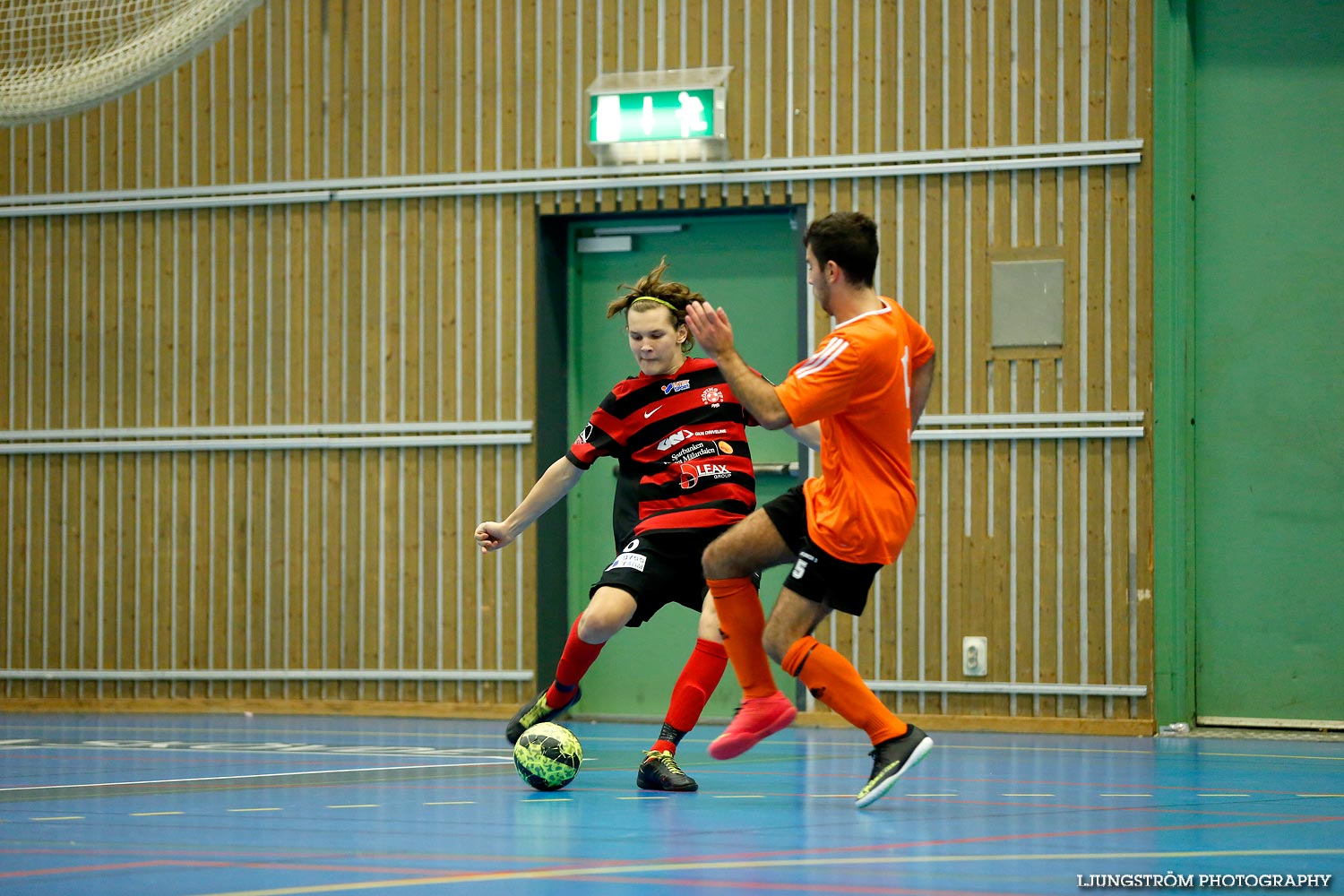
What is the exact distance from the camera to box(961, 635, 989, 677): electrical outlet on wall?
9.21m

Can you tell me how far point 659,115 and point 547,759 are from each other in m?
5.54

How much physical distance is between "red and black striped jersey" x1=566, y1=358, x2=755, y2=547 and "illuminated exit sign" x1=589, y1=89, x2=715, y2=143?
4158 millimetres

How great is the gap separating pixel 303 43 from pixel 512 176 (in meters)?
1.83

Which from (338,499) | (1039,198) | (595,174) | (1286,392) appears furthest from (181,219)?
(1286,392)

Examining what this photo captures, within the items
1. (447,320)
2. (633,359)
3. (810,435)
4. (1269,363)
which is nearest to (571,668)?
(810,435)

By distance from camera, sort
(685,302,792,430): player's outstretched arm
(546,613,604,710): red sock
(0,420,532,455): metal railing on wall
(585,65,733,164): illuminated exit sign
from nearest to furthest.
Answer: (685,302,792,430): player's outstretched arm
(546,613,604,710): red sock
(585,65,733,164): illuminated exit sign
(0,420,532,455): metal railing on wall

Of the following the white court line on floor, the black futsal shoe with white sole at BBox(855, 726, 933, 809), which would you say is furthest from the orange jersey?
the white court line on floor

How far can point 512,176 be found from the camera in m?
10.2

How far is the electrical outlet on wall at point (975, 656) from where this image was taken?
9.21 metres

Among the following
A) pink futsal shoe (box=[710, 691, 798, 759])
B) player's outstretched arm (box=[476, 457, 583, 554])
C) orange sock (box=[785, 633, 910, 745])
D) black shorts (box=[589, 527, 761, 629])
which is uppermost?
player's outstretched arm (box=[476, 457, 583, 554])

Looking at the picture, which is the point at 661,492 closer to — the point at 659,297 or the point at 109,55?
the point at 659,297

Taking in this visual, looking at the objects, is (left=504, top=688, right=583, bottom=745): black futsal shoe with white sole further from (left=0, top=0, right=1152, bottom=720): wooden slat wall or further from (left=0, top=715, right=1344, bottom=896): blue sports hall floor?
(left=0, top=0, right=1152, bottom=720): wooden slat wall

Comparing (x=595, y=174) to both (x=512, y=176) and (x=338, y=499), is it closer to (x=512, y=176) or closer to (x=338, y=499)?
(x=512, y=176)

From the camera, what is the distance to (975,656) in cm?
922
